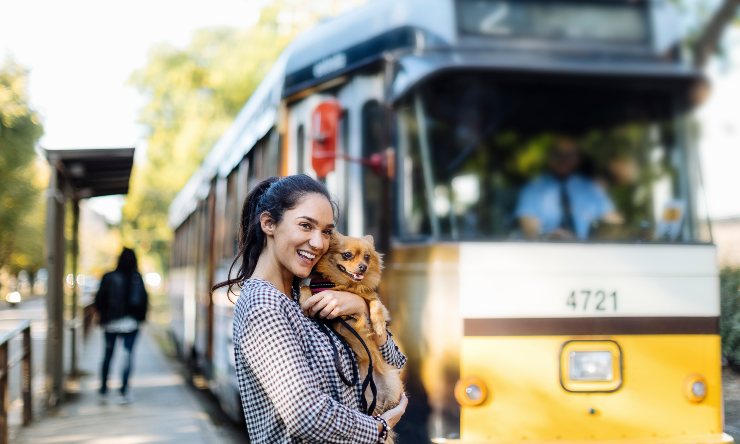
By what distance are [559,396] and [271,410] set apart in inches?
112

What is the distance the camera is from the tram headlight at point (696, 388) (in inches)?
202

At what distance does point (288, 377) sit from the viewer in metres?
2.35

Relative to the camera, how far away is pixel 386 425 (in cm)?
259

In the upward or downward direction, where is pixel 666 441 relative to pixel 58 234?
downward

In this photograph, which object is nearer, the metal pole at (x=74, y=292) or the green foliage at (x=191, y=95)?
the metal pole at (x=74, y=292)

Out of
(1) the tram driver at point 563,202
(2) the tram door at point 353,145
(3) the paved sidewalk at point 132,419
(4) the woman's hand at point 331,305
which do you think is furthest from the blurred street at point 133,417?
(4) the woman's hand at point 331,305

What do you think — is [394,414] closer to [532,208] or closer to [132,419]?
[532,208]

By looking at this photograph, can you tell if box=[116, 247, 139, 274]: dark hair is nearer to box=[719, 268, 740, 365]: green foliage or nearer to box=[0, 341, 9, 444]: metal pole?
box=[0, 341, 9, 444]: metal pole

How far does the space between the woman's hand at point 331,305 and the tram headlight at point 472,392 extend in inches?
89.2

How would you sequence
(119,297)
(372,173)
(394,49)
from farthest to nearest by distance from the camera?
1. (119,297)
2. (372,173)
3. (394,49)

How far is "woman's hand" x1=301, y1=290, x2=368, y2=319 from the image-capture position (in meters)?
2.66

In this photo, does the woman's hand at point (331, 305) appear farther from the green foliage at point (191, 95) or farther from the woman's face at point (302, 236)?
the green foliage at point (191, 95)

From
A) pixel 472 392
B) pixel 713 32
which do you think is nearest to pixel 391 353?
pixel 472 392

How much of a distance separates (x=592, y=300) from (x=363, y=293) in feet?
7.82
